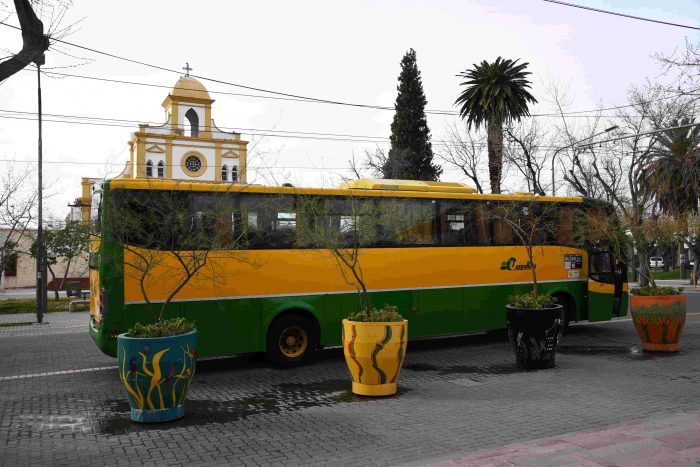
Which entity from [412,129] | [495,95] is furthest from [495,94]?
[412,129]

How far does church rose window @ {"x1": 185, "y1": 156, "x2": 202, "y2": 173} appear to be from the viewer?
5822cm

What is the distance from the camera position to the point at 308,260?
10680mm

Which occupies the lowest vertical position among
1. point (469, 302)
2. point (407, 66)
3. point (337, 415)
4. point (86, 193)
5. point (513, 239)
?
point (337, 415)

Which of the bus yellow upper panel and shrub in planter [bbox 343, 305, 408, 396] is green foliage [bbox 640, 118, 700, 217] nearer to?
the bus yellow upper panel

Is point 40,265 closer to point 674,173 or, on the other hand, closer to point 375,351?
point 375,351

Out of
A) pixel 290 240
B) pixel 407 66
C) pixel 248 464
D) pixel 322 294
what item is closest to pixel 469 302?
pixel 322 294

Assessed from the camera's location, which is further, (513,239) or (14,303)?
(14,303)

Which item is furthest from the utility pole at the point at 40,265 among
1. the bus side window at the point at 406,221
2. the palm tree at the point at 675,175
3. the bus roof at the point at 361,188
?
the palm tree at the point at 675,175

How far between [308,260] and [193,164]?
50738 mm

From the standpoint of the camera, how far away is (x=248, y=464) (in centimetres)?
556

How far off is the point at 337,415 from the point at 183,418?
187cm

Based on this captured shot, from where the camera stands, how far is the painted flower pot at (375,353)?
8.02 m

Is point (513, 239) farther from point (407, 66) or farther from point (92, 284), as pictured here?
point (407, 66)

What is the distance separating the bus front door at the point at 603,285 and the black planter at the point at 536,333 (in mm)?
4536
